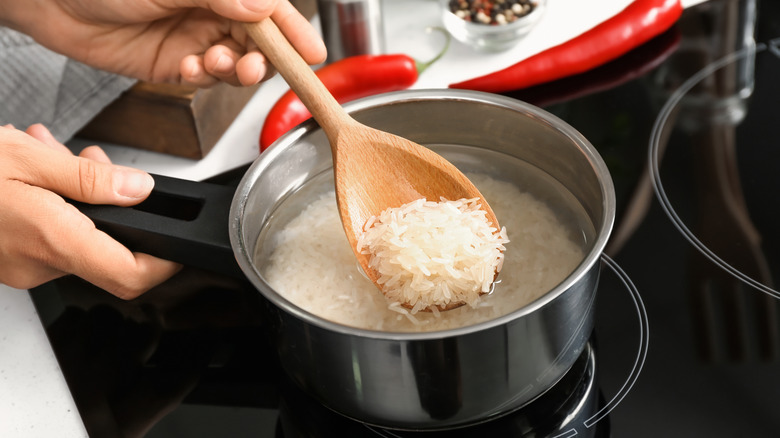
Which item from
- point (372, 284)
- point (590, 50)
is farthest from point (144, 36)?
point (590, 50)

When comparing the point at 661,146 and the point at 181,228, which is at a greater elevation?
the point at 181,228

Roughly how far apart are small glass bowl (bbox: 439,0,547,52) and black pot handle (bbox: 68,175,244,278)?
0.67m

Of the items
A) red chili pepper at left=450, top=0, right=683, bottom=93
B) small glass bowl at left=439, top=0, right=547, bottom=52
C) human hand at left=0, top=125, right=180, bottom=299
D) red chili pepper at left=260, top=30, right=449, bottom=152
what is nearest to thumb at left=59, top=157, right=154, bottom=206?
human hand at left=0, top=125, right=180, bottom=299

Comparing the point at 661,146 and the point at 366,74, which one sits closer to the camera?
the point at 661,146

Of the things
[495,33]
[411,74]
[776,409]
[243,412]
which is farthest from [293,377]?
[495,33]

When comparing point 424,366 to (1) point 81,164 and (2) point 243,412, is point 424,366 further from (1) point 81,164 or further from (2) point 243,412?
(1) point 81,164

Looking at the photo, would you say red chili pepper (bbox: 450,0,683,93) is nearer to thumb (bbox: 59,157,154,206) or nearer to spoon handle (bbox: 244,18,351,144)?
spoon handle (bbox: 244,18,351,144)

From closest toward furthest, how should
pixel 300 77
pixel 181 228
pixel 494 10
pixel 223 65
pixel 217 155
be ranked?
1. pixel 181 228
2. pixel 300 77
3. pixel 223 65
4. pixel 217 155
5. pixel 494 10

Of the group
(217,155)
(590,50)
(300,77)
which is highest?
(300,77)

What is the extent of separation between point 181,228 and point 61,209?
157 mm

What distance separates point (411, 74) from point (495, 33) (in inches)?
7.1

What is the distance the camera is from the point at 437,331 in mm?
662

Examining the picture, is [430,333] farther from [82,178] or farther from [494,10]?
[494,10]

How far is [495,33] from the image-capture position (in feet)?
4.43
